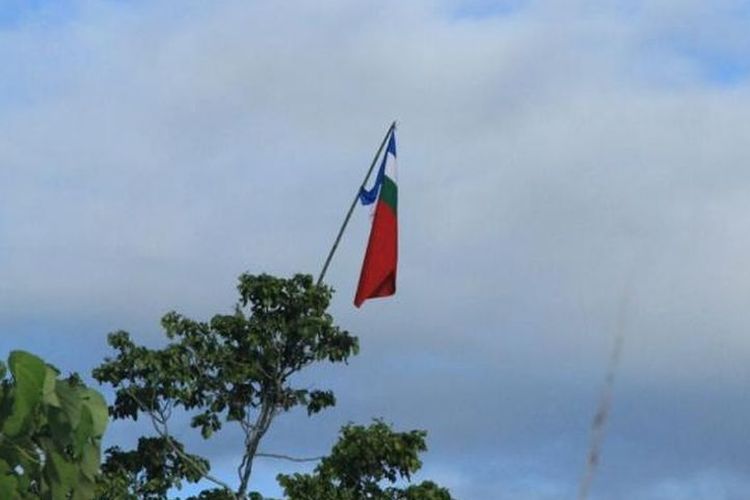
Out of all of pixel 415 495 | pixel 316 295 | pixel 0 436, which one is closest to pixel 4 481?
pixel 0 436

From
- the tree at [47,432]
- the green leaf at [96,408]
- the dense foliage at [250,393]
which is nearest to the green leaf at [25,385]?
the tree at [47,432]

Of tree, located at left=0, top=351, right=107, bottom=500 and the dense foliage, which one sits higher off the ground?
the dense foliage

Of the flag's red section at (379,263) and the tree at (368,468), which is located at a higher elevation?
the flag's red section at (379,263)

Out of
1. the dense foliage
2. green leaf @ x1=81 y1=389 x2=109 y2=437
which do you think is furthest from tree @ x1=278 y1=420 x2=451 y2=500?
green leaf @ x1=81 y1=389 x2=109 y2=437

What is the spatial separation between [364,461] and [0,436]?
21899mm

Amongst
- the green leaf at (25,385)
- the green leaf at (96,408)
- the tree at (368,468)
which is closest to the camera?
the green leaf at (25,385)

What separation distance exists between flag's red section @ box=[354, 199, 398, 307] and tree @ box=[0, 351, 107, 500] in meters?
25.9

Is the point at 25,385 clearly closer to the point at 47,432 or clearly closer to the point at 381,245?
the point at 47,432

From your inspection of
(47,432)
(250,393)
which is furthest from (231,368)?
(47,432)

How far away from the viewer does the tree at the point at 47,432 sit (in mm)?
6828

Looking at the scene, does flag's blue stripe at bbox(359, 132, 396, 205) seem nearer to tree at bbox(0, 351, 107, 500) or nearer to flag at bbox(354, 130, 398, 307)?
flag at bbox(354, 130, 398, 307)

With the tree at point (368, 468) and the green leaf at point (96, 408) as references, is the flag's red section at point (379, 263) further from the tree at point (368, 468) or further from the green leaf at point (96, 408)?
the green leaf at point (96, 408)

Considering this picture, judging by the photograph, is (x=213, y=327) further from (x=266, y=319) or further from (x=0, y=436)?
(x=0, y=436)

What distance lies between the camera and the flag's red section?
110 feet
